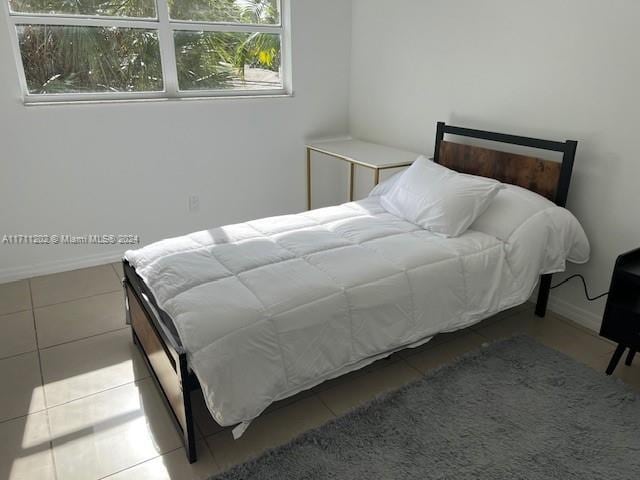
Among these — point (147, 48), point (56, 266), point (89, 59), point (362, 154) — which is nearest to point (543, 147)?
point (362, 154)

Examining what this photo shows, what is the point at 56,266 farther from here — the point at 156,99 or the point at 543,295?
the point at 543,295

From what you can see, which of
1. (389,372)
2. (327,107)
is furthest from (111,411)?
(327,107)

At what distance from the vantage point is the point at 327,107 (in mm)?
4078

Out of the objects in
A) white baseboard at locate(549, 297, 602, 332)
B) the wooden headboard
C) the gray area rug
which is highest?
the wooden headboard

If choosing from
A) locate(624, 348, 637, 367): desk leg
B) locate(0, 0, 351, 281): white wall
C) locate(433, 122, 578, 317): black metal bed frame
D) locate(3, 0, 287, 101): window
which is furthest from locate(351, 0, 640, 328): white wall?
locate(3, 0, 287, 101): window

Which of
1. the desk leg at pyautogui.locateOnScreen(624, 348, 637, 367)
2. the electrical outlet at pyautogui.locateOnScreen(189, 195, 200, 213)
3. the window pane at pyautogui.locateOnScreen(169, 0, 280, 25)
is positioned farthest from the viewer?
the electrical outlet at pyautogui.locateOnScreen(189, 195, 200, 213)

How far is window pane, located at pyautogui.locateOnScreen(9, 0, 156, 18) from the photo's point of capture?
9.64 ft

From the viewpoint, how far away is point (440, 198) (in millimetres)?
2576

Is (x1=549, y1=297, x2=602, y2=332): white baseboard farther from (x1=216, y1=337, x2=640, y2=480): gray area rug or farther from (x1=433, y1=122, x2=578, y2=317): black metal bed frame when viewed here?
(x1=216, y1=337, x2=640, y2=480): gray area rug

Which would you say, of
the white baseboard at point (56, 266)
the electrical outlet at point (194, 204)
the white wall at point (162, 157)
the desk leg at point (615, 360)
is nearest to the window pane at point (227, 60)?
the white wall at point (162, 157)

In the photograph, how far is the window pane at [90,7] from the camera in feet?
9.64

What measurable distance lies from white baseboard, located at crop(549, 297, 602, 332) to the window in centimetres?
253

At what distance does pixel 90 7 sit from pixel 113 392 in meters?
2.37

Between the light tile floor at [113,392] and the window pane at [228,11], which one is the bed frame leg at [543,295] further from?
the window pane at [228,11]
